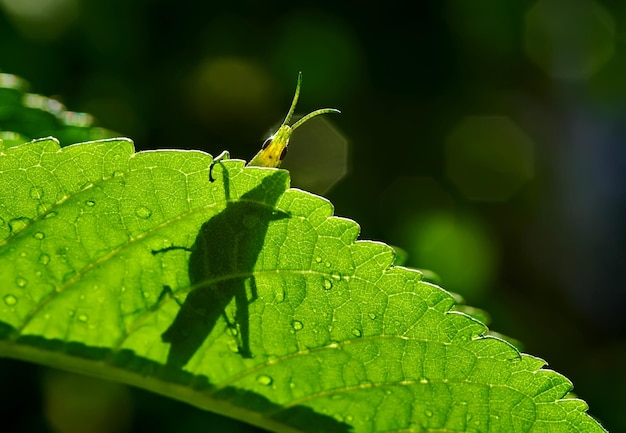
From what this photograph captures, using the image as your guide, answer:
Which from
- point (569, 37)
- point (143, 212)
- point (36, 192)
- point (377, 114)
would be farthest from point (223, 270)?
point (569, 37)

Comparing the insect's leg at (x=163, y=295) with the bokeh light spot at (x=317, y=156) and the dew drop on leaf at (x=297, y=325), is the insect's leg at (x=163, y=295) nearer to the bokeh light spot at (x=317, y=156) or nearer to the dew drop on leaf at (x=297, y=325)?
the dew drop on leaf at (x=297, y=325)

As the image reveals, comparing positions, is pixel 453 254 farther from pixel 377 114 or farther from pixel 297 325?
pixel 297 325

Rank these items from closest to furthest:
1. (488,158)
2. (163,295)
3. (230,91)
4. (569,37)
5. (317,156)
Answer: (163,295) → (317,156) → (230,91) → (488,158) → (569,37)

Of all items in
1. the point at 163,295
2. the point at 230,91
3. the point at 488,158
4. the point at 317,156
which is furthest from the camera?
the point at 488,158

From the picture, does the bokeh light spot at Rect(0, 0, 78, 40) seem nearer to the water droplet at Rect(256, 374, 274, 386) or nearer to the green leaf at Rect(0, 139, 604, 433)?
the green leaf at Rect(0, 139, 604, 433)

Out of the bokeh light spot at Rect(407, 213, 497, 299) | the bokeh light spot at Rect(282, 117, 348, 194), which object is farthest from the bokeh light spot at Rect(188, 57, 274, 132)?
the bokeh light spot at Rect(407, 213, 497, 299)

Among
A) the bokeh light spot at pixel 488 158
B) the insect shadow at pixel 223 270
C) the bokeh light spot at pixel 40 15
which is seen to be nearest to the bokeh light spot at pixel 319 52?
the bokeh light spot at pixel 488 158
